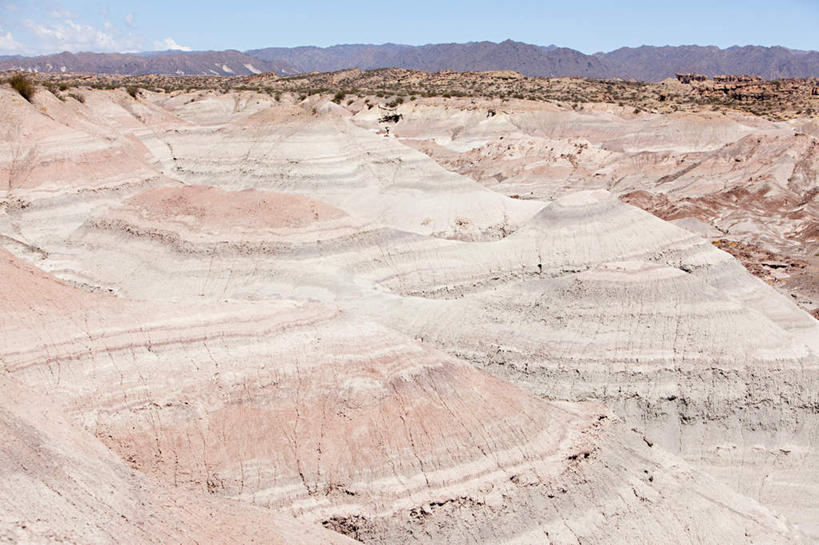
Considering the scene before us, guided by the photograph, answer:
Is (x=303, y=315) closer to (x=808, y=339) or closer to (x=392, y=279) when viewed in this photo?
(x=392, y=279)

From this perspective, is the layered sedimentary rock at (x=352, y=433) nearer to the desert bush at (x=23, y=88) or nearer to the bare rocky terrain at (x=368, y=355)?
the bare rocky terrain at (x=368, y=355)

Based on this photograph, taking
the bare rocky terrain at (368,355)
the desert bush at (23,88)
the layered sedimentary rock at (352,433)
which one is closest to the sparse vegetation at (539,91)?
the desert bush at (23,88)

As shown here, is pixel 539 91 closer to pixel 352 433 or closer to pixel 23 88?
pixel 23 88

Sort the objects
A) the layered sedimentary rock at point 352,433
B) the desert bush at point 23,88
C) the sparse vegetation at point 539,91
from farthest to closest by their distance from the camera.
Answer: the sparse vegetation at point 539,91 < the desert bush at point 23,88 < the layered sedimentary rock at point 352,433


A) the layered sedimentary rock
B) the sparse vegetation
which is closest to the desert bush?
the sparse vegetation

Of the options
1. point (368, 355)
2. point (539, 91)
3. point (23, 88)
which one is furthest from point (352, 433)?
point (539, 91)

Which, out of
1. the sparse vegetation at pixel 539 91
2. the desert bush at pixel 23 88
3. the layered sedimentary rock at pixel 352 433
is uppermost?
the sparse vegetation at pixel 539 91

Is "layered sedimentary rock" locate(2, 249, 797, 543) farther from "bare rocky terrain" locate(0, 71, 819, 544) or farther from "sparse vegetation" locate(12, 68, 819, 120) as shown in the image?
"sparse vegetation" locate(12, 68, 819, 120)

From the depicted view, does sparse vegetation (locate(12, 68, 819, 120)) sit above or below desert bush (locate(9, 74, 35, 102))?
above

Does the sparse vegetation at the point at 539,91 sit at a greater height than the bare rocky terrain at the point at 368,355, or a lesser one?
greater
